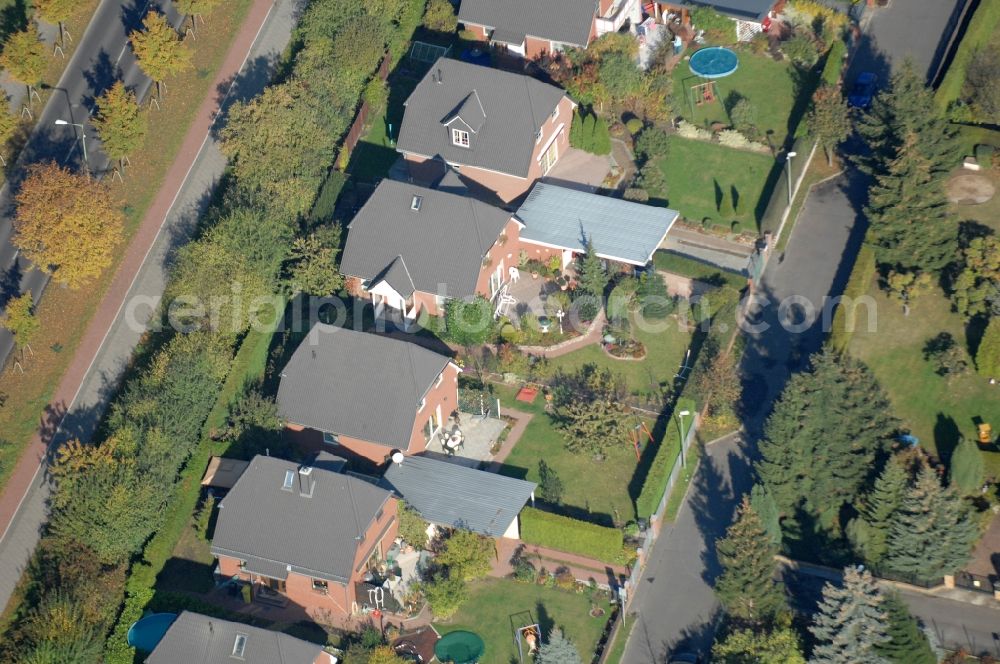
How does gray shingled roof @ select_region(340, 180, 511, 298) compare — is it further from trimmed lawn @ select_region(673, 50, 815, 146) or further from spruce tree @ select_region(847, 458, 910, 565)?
spruce tree @ select_region(847, 458, 910, 565)

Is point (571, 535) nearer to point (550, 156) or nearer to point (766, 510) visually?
point (766, 510)

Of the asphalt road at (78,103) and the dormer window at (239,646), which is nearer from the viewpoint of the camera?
the dormer window at (239,646)

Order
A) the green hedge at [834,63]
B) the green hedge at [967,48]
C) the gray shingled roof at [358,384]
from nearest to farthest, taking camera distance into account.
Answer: the gray shingled roof at [358,384] < the green hedge at [967,48] < the green hedge at [834,63]

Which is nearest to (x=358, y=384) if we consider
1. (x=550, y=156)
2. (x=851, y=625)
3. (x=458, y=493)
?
(x=458, y=493)

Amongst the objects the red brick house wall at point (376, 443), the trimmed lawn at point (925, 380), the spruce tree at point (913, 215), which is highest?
the spruce tree at point (913, 215)

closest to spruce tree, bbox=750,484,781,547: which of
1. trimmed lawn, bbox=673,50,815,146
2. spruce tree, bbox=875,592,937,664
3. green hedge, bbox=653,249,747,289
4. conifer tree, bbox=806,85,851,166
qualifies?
spruce tree, bbox=875,592,937,664

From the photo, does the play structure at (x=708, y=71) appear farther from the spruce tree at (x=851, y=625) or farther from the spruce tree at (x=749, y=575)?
the spruce tree at (x=851, y=625)

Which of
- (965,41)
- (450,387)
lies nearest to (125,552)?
(450,387)

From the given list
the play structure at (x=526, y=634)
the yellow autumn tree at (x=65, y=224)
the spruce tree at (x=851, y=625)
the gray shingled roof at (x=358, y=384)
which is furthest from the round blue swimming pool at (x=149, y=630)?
the spruce tree at (x=851, y=625)
